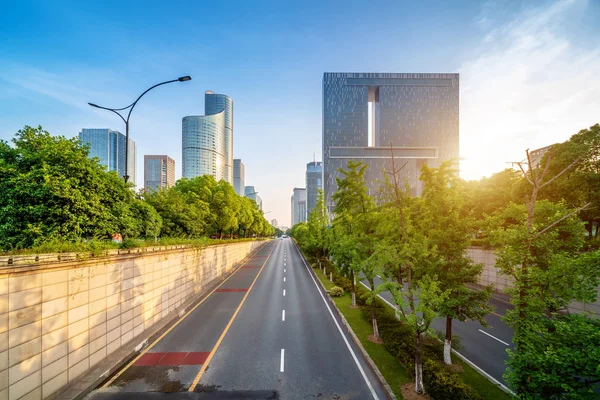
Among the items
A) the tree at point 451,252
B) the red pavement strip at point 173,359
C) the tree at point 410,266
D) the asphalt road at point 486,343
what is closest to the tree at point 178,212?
the red pavement strip at point 173,359

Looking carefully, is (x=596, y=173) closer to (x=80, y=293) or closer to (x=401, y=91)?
(x=80, y=293)

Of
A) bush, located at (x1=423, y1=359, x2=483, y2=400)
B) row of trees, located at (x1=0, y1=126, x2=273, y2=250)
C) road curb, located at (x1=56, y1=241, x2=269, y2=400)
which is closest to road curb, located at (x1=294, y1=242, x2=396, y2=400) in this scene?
bush, located at (x1=423, y1=359, x2=483, y2=400)

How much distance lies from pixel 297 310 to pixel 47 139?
1989 centimetres

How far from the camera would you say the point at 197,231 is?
36.0 m

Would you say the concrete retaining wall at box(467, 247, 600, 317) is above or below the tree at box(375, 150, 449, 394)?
below

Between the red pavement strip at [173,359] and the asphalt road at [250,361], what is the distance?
44 mm

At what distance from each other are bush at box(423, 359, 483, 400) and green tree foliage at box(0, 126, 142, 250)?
53.9 ft

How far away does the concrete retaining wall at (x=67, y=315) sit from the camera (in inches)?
294

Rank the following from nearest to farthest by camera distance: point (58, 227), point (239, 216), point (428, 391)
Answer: point (428, 391) → point (58, 227) → point (239, 216)

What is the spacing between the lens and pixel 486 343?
14.5 meters

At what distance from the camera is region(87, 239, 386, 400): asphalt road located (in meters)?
9.76

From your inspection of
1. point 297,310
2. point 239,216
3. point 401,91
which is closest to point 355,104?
point 401,91

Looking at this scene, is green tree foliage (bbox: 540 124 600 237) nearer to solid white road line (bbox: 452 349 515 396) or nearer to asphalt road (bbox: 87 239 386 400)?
solid white road line (bbox: 452 349 515 396)

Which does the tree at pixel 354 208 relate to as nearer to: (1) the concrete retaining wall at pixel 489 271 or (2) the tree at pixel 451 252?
(2) the tree at pixel 451 252
